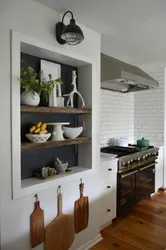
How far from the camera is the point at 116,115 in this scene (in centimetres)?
385

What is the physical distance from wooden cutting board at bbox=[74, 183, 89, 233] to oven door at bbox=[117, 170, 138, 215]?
0.75 metres

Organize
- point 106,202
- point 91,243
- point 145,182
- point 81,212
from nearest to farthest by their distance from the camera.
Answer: point 81,212 < point 91,243 < point 106,202 < point 145,182

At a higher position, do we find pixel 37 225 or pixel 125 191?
pixel 37 225

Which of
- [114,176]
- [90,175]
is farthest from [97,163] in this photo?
[114,176]

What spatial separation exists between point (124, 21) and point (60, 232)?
2177mm

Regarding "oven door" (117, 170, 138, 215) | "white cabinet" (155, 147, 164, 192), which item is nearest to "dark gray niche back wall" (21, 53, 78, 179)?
"oven door" (117, 170, 138, 215)

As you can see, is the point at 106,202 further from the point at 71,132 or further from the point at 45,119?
the point at 45,119

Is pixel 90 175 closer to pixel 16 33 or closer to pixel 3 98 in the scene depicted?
pixel 3 98

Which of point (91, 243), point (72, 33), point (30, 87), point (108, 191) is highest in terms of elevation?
point (72, 33)

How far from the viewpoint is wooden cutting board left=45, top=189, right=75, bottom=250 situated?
6.10ft

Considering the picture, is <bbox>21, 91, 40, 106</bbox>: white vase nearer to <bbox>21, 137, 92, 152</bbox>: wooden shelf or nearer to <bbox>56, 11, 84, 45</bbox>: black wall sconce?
<bbox>21, 137, 92, 152</bbox>: wooden shelf

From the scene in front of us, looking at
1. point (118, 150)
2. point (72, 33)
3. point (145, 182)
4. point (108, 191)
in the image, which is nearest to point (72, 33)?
point (72, 33)

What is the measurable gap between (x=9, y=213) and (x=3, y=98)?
0.88 meters

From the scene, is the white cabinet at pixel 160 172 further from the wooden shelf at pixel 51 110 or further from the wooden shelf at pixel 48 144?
the wooden shelf at pixel 51 110
